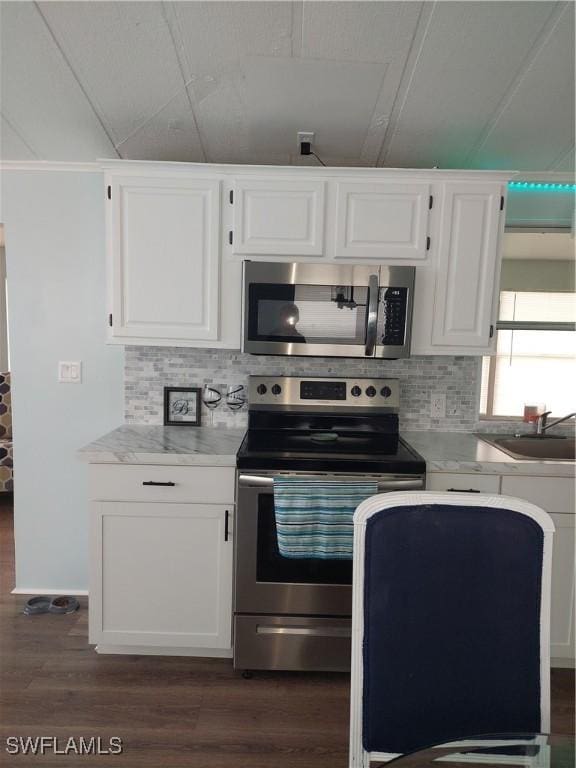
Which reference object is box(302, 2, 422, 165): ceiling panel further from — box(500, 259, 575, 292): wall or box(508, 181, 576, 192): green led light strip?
box(500, 259, 575, 292): wall

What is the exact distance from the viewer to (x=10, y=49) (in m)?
1.50

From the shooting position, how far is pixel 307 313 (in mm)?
2094

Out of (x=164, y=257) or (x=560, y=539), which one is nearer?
(x=560, y=539)

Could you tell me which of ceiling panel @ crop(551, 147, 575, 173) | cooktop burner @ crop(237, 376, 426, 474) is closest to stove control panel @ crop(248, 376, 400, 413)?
cooktop burner @ crop(237, 376, 426, 474)

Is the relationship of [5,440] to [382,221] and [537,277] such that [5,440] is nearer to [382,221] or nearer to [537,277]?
[382,221]

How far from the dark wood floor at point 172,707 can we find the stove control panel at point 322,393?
1.19 meters

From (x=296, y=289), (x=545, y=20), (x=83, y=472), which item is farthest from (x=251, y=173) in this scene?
(x=83, y=472)

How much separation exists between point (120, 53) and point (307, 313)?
114 centimetres

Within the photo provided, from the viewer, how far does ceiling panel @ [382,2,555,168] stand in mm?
1310

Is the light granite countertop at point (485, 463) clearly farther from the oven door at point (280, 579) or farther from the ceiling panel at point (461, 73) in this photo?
the ceiling panel at point (461, 73)

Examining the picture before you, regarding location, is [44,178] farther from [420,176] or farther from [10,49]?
[420,176]

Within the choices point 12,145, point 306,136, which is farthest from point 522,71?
point 12,145

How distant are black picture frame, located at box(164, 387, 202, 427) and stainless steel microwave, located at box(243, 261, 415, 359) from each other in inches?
20.4

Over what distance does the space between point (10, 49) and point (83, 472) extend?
1882mm
